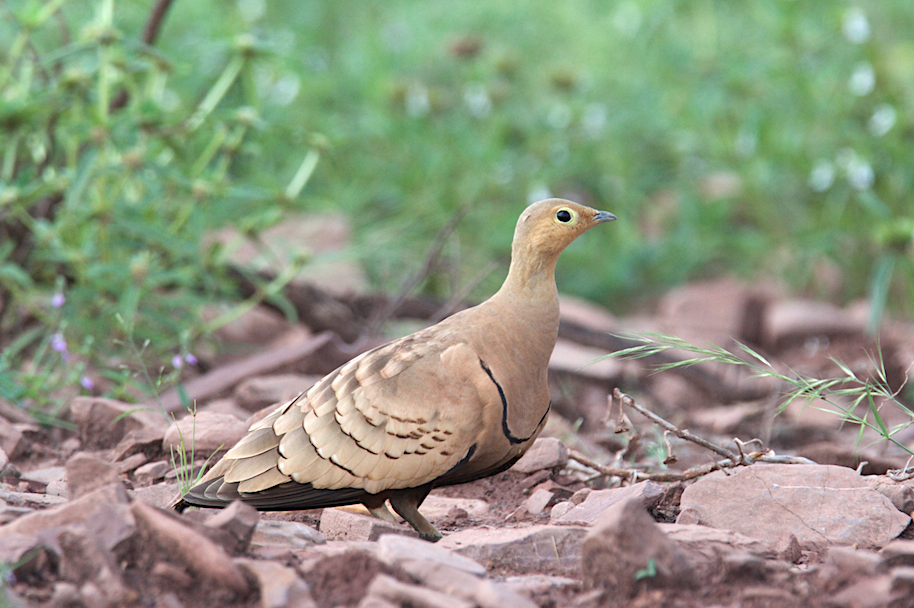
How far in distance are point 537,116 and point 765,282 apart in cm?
222

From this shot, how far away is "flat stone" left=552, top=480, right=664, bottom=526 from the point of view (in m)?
2.49

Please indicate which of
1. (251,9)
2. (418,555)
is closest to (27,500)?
(418,555)

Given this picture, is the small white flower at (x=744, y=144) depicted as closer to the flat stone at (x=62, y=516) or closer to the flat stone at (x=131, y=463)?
the flat stone at (x=131, y=463)

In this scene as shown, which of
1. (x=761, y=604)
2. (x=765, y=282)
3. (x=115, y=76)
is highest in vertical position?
(x=115, y=76)

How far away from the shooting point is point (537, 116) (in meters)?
6.83

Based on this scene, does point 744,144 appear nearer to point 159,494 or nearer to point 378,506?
point 378,506

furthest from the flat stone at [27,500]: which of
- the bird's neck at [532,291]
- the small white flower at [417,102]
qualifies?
the small white flower at [417,102]

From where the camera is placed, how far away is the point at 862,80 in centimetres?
632

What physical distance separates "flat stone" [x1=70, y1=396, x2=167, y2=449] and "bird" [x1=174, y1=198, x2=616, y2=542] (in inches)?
35.9

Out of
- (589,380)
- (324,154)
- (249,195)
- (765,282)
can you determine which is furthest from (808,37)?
(249,195)

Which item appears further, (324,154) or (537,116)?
(537,116)

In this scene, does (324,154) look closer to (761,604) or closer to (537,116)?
(537,116)

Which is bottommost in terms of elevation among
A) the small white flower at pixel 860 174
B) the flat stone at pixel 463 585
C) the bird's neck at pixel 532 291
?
the small white flower at pixel 860 174

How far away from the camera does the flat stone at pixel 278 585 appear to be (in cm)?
178
